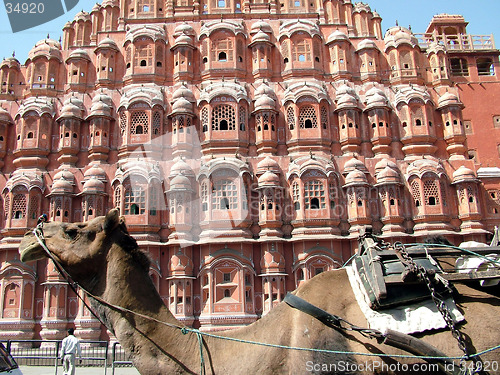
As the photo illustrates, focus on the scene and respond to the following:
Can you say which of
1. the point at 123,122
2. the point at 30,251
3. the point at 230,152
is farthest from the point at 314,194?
the point at 30,251

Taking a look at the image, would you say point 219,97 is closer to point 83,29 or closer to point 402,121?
point 402,121

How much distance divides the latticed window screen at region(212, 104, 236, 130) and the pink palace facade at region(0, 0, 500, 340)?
0.07 m

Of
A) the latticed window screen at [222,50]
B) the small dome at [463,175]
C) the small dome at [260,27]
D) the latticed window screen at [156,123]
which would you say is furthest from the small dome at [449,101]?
the latticed window screen at [156,123]

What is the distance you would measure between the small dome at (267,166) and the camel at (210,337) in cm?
1752

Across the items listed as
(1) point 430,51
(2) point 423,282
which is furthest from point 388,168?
(2) point 423,282

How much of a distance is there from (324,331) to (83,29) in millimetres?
29892

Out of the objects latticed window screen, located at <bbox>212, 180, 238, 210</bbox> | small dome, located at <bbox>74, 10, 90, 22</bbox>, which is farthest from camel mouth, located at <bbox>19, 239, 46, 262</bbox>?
small dome, located at <bbox>74, 10, 90, 22</bbox>

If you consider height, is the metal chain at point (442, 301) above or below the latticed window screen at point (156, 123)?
below

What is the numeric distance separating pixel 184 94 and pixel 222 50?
3545 millimetres

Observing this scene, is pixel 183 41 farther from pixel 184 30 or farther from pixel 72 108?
pixel 72 108

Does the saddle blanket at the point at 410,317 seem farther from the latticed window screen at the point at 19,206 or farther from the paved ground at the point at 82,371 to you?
the latticed window screen at the point at 19,206

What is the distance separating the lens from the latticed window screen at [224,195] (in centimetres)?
2067

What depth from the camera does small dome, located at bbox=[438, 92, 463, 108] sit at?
23.6 meters

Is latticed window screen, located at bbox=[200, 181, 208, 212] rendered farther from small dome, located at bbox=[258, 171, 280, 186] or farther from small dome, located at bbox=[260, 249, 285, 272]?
small dome, located at bbox=[260, 249, 285, 272]
